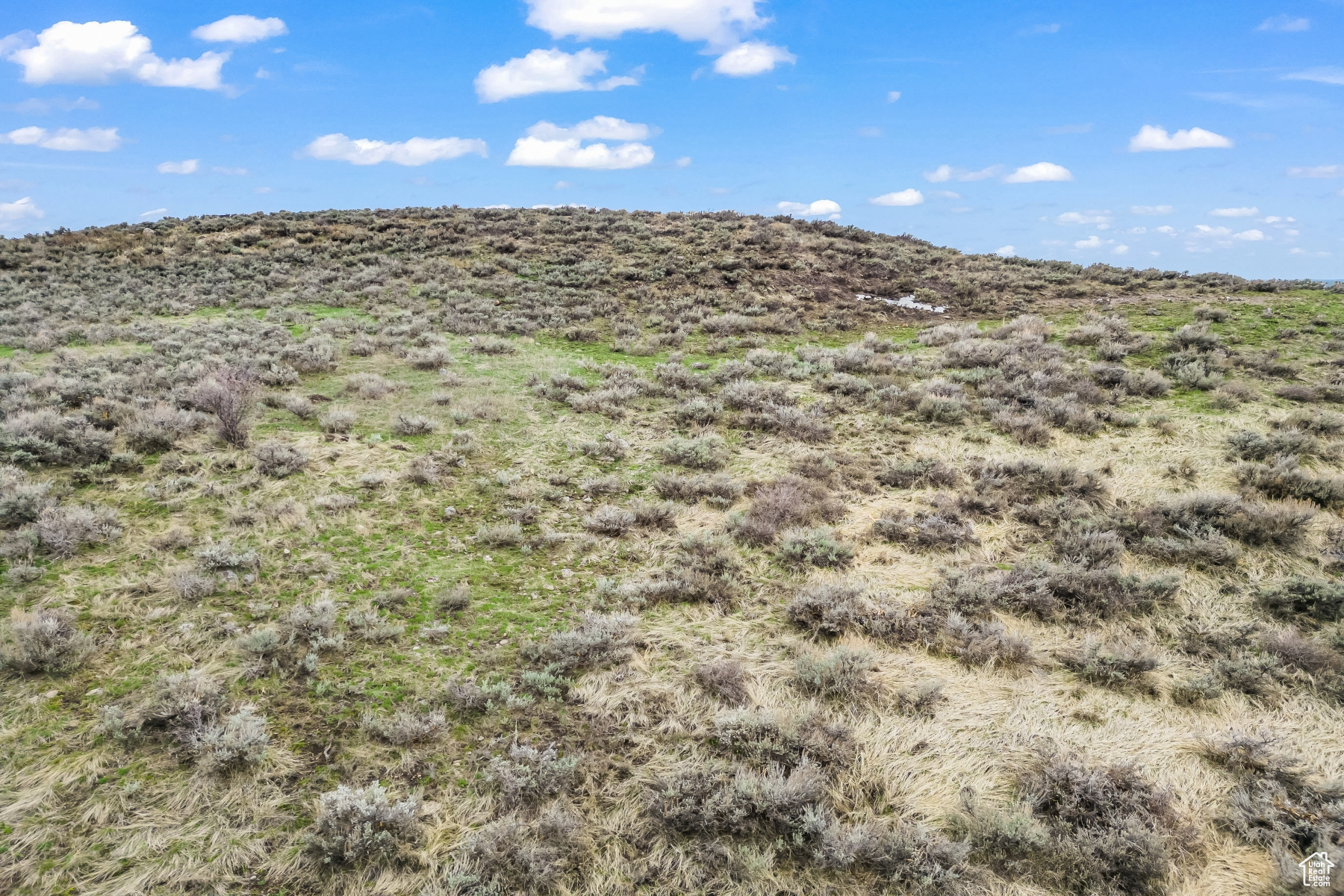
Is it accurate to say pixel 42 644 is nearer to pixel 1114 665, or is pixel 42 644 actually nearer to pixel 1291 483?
pixel 1114 665

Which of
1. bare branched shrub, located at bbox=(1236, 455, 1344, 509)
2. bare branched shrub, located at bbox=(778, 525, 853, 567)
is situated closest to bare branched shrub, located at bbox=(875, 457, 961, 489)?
bare branched shrub, located at bbox=(778, 525, 853, 567)

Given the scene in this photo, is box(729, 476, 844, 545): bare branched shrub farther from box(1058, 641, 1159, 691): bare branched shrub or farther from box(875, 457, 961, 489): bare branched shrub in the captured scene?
box(1058, 641, 1159, 691): bare branched shrub

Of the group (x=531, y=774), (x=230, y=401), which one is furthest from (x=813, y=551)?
(x=230, y=401)

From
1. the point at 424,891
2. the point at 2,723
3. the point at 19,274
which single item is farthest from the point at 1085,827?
the point at 19,274

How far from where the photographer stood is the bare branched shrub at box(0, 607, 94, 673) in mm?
5828

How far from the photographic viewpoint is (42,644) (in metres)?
5.98

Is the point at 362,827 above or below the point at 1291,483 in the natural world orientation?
below

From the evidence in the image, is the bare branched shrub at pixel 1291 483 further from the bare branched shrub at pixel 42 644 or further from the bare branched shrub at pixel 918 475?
the bare branched shrub at pixel 42 644

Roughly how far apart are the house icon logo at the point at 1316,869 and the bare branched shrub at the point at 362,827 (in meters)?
6.66

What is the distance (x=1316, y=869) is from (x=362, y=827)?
23.6 ft

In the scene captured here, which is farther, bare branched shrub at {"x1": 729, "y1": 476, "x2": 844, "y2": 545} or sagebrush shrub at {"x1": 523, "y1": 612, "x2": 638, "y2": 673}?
bare branched shrub at {"x1": 729, "y1": 476, "x2": 844, "y2": 545}

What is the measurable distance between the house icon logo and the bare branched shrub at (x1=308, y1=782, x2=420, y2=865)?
262 inches

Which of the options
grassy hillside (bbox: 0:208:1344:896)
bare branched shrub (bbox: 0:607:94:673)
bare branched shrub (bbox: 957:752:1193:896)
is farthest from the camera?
bare branched shrub (bbox: 0:607:94:673)

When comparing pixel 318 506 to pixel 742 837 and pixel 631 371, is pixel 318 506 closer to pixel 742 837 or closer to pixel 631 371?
pixel 742 837
